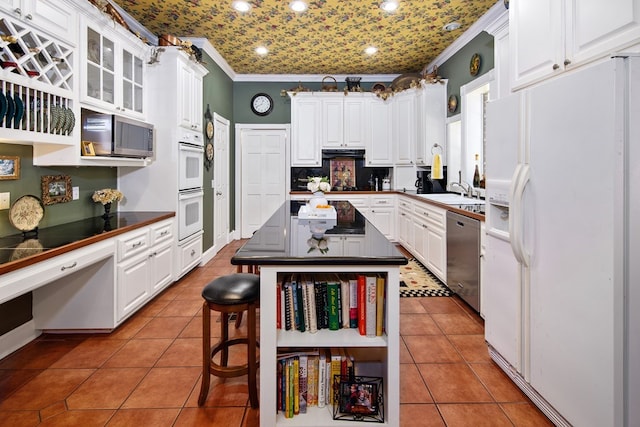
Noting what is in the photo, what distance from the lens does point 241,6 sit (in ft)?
13.1

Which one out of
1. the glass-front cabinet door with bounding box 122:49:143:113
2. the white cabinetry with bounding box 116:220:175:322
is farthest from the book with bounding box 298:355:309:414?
the glass-front cabinet door with bounding box 122:49:143:113

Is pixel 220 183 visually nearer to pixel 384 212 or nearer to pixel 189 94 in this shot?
pixel 189 94

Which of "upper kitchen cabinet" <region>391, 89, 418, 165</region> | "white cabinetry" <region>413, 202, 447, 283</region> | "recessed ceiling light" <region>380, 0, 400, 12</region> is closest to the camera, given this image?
"recessed ceiling light" <region>380, 0, 400, 12</region>

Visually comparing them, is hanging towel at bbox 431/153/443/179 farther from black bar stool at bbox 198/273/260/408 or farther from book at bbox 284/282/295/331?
book at bbox 284/282/295/331

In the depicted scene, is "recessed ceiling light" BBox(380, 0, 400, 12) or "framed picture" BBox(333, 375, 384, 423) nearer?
"framed picture" BBox(333, 375, 384, 423)

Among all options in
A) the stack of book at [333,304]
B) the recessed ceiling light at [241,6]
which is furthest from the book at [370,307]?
the recessed ceiling light at [241,6]

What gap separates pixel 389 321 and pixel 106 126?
265 centimetres

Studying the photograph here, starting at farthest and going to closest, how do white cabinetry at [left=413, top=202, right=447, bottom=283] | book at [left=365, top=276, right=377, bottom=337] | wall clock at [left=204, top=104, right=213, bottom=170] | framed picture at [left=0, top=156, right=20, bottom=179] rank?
wall clock at [left=204, top=104, right=213, bottom=170] < white cabinetry at [left=413, top=202, right=447, bottom=283] < framed picture at [left=0, top=156, right=20, bottom=179] < book at [left=365, top=276, right=377, bottom=337]

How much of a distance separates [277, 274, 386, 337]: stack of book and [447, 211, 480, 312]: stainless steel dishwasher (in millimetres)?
1744

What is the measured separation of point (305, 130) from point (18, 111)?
4.57 meters

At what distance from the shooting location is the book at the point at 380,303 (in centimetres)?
170

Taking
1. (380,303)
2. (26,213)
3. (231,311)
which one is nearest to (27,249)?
(26,213)

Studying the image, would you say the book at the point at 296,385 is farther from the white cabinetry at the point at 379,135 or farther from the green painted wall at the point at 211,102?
the white cabinetry at the point at 379,135

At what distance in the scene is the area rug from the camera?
3.91 meters
